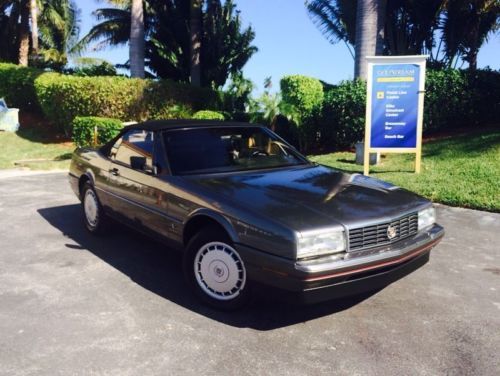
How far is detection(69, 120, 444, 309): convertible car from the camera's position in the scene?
3.23m

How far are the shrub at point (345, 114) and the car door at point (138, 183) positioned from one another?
8.51 meters

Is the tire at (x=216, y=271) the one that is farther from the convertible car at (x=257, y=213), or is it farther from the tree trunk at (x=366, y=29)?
the tree trunk at (x=366, y=29)

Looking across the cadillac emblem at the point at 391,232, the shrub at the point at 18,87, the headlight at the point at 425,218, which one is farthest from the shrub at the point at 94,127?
the cadillac emblem at the point at 391,232

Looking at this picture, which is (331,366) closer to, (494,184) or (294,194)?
(294,194)

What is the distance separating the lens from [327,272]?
3.15 metres

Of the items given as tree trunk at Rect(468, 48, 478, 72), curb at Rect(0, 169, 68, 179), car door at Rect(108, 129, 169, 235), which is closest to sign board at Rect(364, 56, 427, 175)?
car door at Rect(108, 129, 169, 235)

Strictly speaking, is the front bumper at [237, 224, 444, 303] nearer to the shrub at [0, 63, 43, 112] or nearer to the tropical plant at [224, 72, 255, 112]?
the tropical plant at [224, 72, 255, 112]

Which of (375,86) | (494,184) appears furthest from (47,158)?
(494,184)

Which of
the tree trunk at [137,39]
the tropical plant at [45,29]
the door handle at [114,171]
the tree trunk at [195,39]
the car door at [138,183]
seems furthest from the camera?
the tropical plant at [45,29]

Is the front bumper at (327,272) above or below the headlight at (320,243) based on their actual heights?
below

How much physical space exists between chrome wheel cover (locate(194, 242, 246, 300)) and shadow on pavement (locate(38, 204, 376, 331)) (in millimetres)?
175

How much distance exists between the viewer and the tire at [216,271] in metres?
3.58

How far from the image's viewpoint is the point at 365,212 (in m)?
3.52

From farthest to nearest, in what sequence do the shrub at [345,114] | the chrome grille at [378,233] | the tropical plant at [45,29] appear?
the tropical plant at [45,29] < the shrub at [345,114] < the chrome grille at [378,233]
